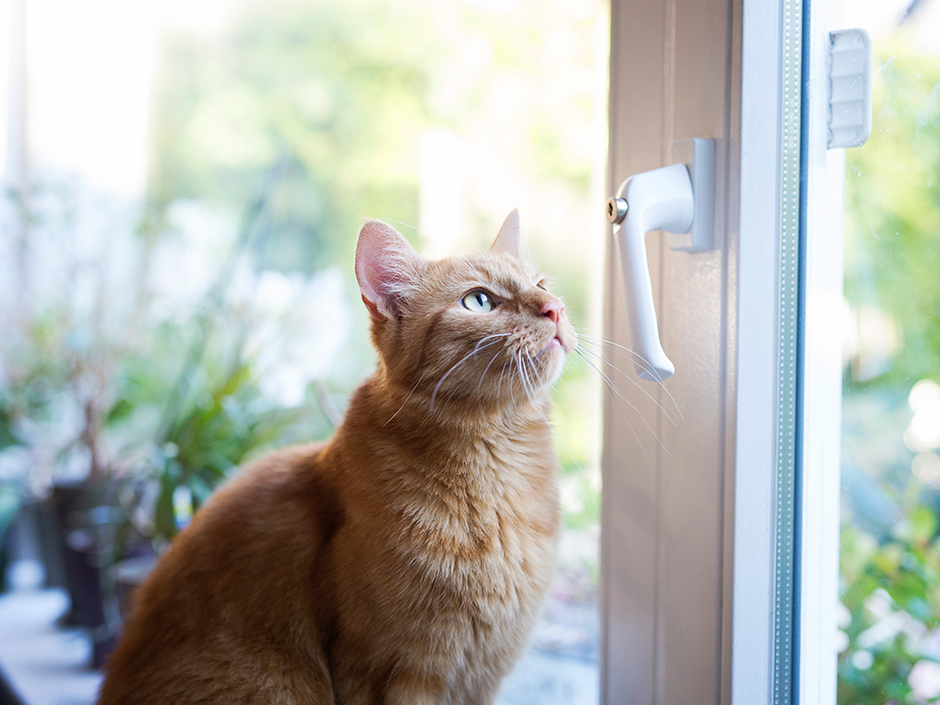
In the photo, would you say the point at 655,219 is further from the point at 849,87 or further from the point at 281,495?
the point at 281,495

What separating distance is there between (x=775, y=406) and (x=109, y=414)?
1.19 meters

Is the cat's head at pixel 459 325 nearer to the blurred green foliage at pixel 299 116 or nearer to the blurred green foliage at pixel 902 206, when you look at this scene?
the blurred green foliage at pixel 902 206

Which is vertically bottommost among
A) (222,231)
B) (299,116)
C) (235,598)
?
(235,598)

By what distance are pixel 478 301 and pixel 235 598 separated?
397 millimetres

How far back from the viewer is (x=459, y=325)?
67 centimetres

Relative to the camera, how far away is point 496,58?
1.58m

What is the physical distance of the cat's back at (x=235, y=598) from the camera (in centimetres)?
64

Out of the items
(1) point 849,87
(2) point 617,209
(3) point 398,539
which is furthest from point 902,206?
(3) point 398,539

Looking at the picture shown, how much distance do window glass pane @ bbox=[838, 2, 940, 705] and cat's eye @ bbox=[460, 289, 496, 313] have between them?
0.34m

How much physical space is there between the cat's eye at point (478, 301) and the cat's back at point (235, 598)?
9.5 inches

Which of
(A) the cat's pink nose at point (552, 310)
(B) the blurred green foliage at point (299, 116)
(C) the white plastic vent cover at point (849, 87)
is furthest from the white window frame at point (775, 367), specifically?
Answer: (B) the blurred green foliage at point (299, 116)

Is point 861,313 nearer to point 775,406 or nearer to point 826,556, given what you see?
point 775,406

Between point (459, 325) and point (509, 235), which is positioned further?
point (509, 235)

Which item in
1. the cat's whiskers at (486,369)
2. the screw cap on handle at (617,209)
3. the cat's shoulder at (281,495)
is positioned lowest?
the cat's shoulder at (281,495)
